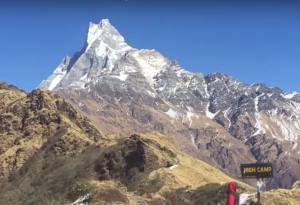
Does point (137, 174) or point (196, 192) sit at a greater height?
point (137, 174)

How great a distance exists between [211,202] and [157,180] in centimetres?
4766

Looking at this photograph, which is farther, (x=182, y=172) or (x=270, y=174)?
(x=182, y=172)

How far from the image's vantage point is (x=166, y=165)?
198m

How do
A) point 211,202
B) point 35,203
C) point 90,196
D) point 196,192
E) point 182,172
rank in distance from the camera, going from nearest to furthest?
point 90,196 < point 211,202 < point 196,192 < point 35,203 < point 182,172

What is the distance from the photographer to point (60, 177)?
198250mm

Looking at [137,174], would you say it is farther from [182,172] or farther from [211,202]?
[211,202]

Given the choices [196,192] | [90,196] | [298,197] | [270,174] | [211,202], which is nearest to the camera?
[270,174]

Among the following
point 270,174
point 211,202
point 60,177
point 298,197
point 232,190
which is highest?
point 60,177

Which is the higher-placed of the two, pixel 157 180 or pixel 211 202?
pixel 157 180

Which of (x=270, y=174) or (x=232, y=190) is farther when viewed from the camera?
(x=270, y=174)

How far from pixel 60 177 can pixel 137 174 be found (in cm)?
2333

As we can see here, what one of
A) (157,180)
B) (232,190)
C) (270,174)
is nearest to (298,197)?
(270,174)

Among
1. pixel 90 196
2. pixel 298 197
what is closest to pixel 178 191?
pixel 90 196

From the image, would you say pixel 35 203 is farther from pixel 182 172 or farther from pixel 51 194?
pixel 182 172
